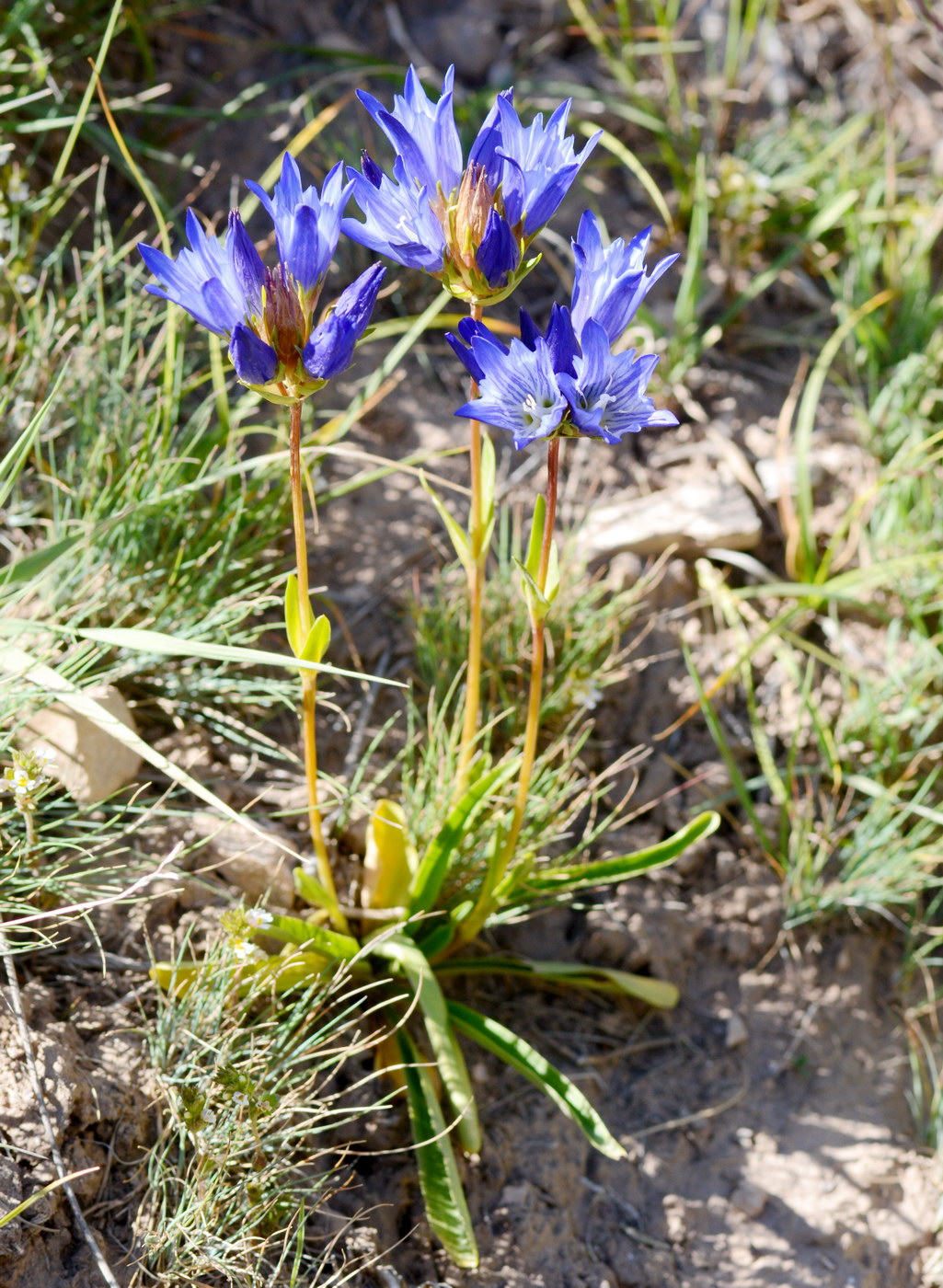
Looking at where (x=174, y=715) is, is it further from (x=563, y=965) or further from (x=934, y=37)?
(x=934, y=37)

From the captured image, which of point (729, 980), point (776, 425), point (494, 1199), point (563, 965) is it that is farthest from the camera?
point (776, 425)

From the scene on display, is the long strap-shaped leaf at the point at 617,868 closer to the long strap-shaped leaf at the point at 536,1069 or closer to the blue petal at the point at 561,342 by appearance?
the long strap-shaped leaf at the point at 536,1069

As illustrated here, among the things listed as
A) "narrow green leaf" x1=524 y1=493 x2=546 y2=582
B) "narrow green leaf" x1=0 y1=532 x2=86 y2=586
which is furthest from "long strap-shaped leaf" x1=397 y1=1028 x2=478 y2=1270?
"narrow green leaf" x1=0 y1=532 x2=86 y2=586

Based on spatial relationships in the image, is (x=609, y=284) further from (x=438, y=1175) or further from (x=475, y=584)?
(x=438, y=1175)

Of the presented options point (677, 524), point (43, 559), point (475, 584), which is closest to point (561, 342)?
point (475, 584)

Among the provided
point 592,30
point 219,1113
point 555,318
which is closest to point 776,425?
point 592,30

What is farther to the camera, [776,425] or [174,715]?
[776,425]

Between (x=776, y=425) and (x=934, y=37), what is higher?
(x=934, y=37)
